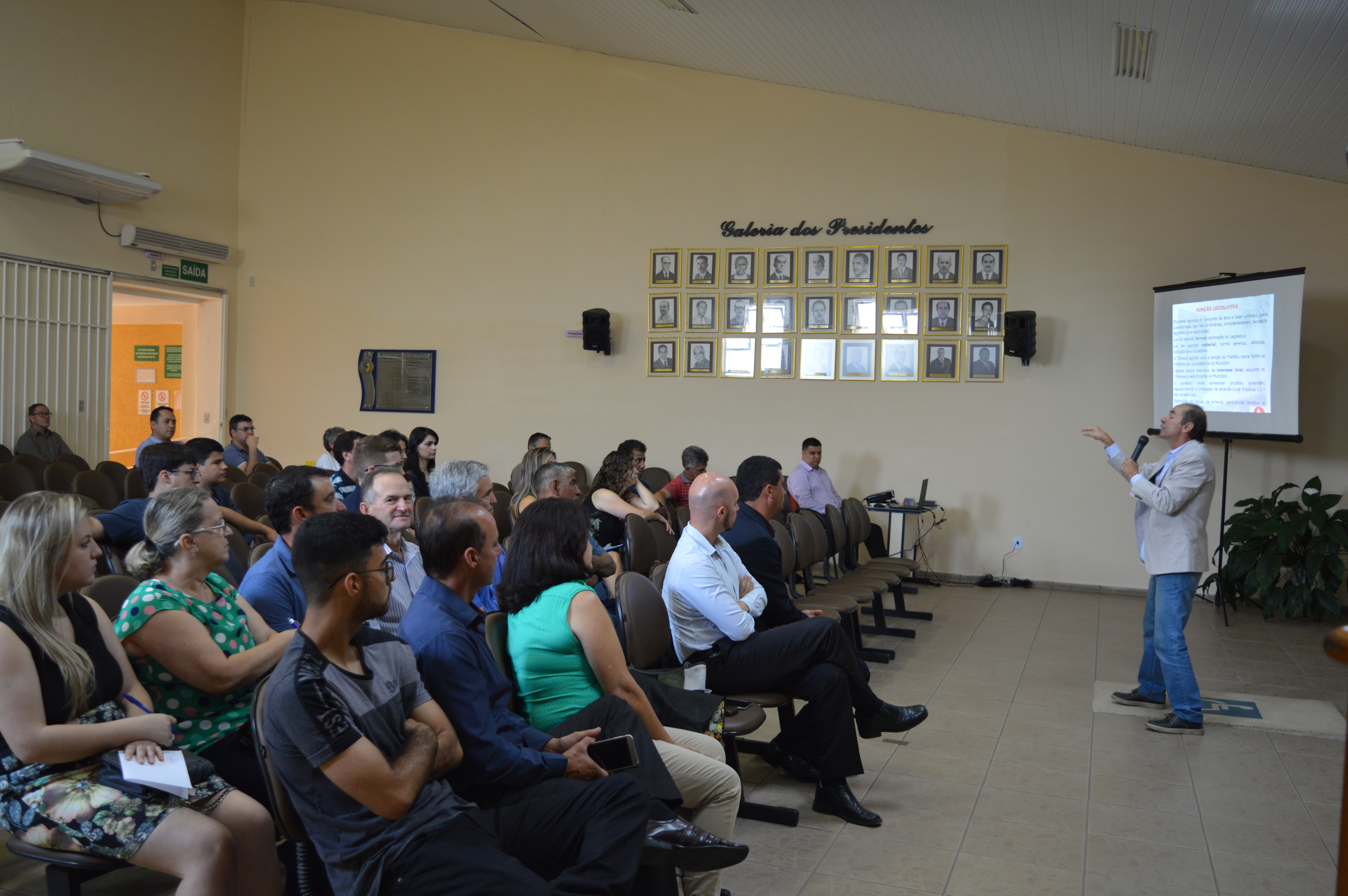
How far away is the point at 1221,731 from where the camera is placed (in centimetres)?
443

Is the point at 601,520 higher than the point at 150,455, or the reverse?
the point at 150,455

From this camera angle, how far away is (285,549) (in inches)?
118

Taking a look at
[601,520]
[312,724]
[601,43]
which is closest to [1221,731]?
[601,520]

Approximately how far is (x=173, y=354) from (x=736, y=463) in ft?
27.4

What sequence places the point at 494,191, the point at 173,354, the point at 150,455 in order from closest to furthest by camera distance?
the point at 150,455
the point at 494,191
the point at 173,354

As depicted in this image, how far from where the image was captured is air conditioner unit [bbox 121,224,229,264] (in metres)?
9.80

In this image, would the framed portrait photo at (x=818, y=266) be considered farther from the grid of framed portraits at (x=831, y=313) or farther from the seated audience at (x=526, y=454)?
the seated audience at (x=526, y=454)

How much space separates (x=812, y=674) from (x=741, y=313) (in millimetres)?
6356

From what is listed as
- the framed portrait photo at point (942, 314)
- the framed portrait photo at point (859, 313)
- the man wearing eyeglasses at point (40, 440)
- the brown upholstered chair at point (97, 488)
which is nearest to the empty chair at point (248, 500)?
the brown upholstered chair at point (97, 488)

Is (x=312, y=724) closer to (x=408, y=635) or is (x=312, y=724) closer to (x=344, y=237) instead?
(x=408, y=635)

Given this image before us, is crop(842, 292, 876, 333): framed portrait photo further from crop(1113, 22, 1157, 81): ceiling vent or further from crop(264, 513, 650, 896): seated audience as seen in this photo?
crop(264, 513, 650, 896): seated audience

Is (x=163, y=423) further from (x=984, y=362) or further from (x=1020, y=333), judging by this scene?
(x=1020, y=333)

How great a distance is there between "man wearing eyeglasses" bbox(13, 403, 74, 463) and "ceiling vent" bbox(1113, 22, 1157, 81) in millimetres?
9582

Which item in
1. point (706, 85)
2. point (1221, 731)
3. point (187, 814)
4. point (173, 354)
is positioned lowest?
point (1221, 731)
